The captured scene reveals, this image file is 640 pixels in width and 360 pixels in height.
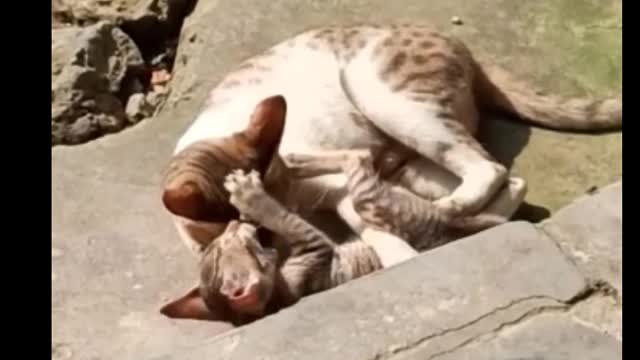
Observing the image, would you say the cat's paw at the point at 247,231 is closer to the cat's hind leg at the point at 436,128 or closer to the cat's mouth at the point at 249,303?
the cat's mouth at the point at 249,303

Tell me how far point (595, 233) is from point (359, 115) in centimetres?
100

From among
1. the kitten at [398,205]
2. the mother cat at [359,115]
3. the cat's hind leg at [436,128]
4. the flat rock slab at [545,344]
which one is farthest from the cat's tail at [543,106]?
the flat rock slab at [545,344]

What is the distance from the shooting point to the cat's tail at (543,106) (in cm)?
518

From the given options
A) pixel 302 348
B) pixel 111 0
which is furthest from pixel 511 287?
pixel 111 0

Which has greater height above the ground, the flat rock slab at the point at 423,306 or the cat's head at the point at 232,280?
the flat rock slab at the point at 423,306

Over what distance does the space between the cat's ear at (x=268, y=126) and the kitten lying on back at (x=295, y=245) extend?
128 mm

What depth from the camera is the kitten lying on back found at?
440cm

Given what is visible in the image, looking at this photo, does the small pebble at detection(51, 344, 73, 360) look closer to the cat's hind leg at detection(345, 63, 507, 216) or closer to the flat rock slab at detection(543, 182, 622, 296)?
the cat's hind leg at detection(345, 63, 507, 216)

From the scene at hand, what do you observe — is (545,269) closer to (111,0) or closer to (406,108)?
(406,108)

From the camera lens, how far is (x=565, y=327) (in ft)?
13.0

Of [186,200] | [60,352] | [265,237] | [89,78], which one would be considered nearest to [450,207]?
[265,237]

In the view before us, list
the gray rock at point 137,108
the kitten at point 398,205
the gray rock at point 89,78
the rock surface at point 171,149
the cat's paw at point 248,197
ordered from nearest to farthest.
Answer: the rock surface at point 171,149, the cat's paw at point 248,197, the kitten at point 398,205, the gray rock at point 89,78, the gray rock at point 137,108

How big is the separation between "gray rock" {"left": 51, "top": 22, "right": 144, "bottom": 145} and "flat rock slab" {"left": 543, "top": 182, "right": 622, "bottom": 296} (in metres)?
1.86

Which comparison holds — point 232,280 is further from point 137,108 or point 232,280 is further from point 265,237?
point 137,108
